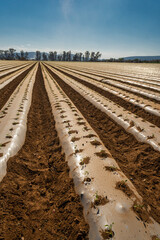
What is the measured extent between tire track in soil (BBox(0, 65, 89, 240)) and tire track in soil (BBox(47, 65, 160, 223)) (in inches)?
63.5

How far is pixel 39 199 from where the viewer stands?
2793 millimetres

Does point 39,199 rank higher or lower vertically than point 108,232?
lower

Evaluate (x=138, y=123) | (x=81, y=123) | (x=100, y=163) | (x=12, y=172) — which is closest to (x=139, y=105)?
(x=138, y=123)

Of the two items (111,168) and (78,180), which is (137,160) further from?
(78,180)

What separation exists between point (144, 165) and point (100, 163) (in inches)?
57.2

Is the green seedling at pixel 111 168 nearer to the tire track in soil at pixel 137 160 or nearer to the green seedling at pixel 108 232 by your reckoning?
the tire track in soil at pixel 137 160

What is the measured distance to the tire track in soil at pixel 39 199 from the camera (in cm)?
217

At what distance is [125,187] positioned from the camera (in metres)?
2.73

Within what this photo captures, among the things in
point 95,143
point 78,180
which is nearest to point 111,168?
point 78,180

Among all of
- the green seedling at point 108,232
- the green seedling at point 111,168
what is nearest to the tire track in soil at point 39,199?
the green seedling at point 108,232

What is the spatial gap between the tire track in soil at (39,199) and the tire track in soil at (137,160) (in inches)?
63.5

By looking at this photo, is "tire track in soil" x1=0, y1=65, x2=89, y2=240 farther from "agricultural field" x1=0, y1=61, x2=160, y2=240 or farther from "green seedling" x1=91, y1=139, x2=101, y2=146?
"green seedling" x1=91, y1=139, x2=101, y2=146

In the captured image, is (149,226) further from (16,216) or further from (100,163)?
(16,216)

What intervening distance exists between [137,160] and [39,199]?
122 inches
